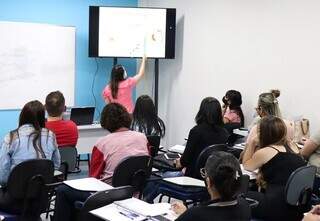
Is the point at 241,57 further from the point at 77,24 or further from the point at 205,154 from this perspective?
the point at 205,154

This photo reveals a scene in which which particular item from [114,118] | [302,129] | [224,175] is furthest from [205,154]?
[302,129]

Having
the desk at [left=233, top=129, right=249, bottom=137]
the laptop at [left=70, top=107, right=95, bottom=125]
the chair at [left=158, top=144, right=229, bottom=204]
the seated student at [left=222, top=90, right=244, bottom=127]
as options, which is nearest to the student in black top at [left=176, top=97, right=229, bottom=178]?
the chair at [left=158, top=144, right=229, bottom=204]

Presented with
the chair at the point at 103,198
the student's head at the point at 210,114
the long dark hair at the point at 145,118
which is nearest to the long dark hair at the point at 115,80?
the long dark hair at the point at 145,118

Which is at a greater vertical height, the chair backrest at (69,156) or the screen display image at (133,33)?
the screen display image at (133,33)

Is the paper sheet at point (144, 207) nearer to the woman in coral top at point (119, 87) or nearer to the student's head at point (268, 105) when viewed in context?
the student's head at point (268, 105)

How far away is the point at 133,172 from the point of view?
3.39 metres

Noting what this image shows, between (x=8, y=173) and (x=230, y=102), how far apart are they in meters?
3.36

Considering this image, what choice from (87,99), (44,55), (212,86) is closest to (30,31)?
(44,55)

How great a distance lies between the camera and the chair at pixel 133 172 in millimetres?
3291

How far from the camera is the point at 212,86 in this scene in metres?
6.67

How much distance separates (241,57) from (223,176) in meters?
4.21

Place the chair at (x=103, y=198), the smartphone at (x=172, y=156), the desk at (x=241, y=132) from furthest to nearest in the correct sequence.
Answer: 1. the desk at (x=241, y=132)
2. the smartphone at (x=172, y=156)
3. the chair at (x=103, y=198)

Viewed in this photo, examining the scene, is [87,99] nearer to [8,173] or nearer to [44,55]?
[44,55]

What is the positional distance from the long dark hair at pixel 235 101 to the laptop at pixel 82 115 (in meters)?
1.81
